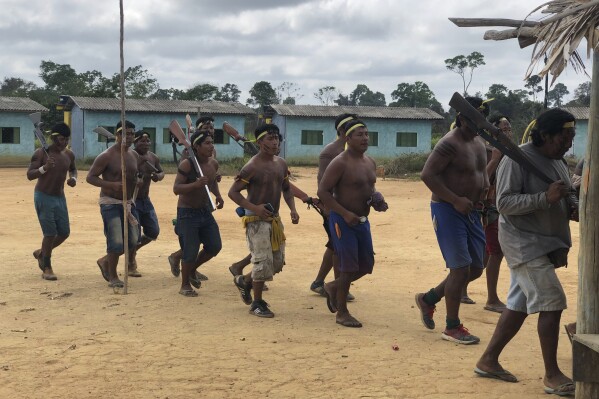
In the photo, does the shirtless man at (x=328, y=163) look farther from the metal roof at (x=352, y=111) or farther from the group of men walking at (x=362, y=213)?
the metal roof at (x=352, y=111)

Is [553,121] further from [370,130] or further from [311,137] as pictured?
[370,130]

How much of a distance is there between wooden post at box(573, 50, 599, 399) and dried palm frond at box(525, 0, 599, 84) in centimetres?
26

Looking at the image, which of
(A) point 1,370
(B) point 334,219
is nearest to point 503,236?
(B) point 334,219

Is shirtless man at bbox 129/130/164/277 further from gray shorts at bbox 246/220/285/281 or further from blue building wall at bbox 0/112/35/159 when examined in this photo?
blue building wall at bbox 0/112/35/159

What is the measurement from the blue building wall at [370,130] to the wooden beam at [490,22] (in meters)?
35.6

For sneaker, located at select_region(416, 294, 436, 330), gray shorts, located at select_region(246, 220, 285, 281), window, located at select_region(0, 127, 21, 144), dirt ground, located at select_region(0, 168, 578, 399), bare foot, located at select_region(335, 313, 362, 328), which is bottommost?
dirt ground, located at select_region(0, 168, 578, 399)

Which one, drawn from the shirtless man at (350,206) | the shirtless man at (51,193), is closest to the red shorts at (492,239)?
the shirtless man at (350,206)

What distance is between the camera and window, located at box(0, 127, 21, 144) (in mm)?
36969

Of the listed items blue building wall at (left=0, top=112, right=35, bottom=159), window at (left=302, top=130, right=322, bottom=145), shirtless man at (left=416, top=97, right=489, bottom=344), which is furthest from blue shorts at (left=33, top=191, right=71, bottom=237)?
window at (left=302, top=130, right=322, bottom=145)

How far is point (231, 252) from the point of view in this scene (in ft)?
37.1

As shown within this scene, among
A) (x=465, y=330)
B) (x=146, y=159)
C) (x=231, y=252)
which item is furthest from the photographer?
(x=231, y=252)

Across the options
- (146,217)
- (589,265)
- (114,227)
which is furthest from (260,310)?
(589,265)

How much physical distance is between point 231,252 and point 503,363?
6182 mm

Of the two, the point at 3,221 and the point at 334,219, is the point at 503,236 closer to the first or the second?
the point at 334,219
